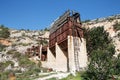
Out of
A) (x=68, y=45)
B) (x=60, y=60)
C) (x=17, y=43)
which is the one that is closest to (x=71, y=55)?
(x=68, y=45)

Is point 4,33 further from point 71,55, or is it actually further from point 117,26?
point 117,26

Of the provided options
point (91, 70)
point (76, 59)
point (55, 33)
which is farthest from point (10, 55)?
point (91, 70)

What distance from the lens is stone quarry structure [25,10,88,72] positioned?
33844 millimetres

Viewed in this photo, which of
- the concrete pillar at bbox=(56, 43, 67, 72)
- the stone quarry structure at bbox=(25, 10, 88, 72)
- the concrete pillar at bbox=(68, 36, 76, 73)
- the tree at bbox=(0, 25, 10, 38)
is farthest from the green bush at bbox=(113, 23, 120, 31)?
the tree at bbox=(0, 25, 10, 38)

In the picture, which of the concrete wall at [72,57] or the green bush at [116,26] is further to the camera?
the green bush at [116,26]

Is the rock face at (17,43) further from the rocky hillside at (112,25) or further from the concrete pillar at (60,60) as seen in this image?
the rocky hillside at (112,25)

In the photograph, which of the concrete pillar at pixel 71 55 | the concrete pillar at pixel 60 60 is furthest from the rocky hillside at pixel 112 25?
the concrete pillar at pixel 71 55

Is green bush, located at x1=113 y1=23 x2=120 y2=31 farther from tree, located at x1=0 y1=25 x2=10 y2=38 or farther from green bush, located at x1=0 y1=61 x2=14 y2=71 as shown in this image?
green bush, located at x1=0 y1=61 x2=14 y2=71

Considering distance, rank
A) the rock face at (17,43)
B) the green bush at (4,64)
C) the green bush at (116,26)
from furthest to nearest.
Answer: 1. the green bush at (116,26)
2. the rock face at (17,43)
3. the green bush at (4,64)

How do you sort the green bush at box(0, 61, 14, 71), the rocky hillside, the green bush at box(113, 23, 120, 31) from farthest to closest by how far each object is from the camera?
the green bush at box(113, 23, 120, 31)
the rocky hillside
the green bush at box(0, 61, 14, 71)

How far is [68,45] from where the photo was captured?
112ft

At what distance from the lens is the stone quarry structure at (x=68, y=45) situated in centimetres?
3384

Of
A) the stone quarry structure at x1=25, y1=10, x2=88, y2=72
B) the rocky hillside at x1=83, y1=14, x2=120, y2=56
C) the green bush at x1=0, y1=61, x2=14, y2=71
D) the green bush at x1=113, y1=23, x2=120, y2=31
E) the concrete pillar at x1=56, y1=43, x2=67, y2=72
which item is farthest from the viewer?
the green bush at x1=113, y1=23, x2=120, y2=31

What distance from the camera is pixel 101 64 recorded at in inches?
1031
